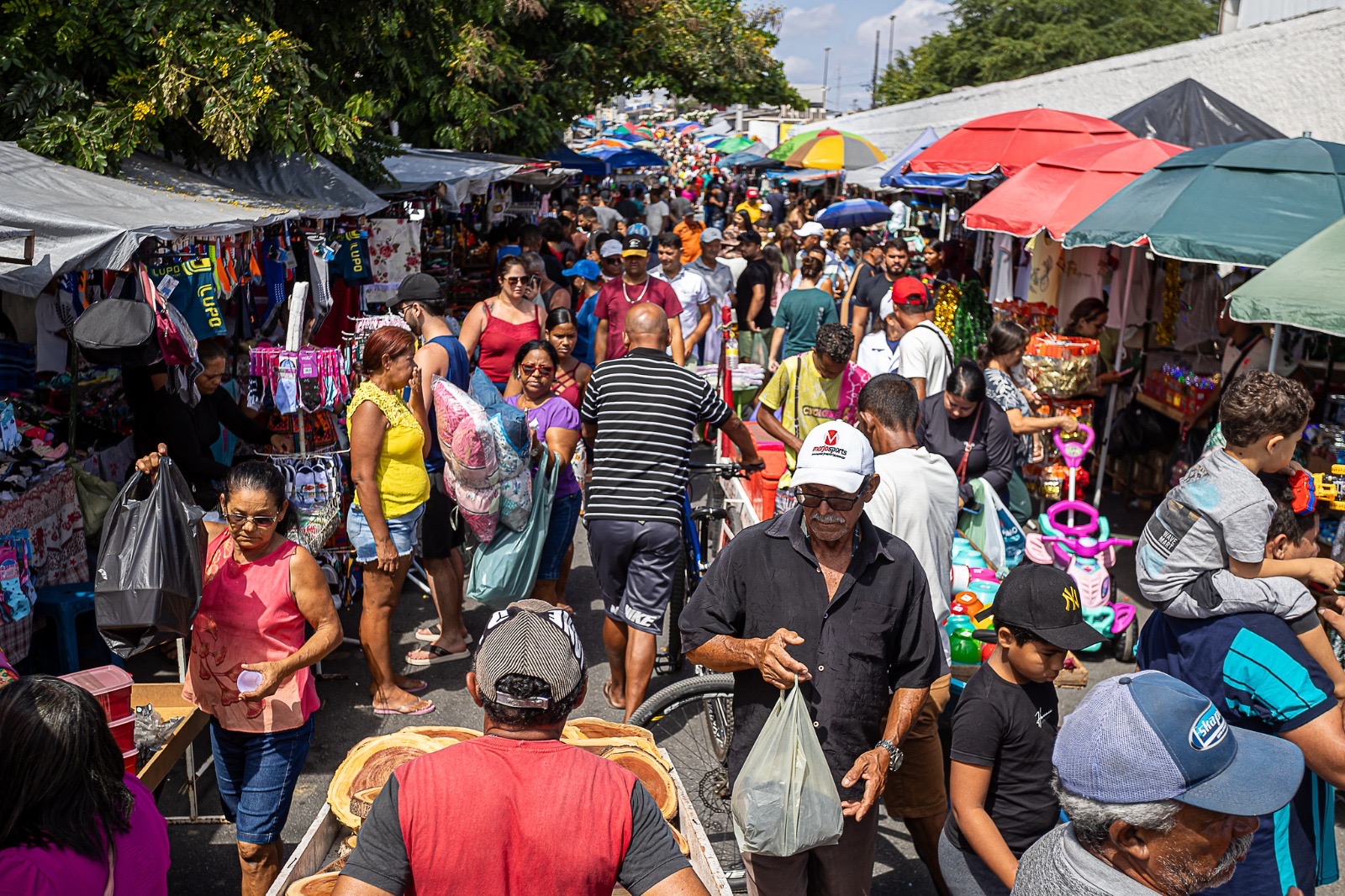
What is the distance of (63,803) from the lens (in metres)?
2.46

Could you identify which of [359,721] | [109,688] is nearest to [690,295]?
[359,721]

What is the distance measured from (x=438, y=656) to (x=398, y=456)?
1554 millimetres

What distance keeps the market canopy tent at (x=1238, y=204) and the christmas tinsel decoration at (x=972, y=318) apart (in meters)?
5.18

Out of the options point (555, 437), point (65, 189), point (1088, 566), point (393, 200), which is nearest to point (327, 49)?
point (393, 200)

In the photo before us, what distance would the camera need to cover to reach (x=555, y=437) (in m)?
6.22

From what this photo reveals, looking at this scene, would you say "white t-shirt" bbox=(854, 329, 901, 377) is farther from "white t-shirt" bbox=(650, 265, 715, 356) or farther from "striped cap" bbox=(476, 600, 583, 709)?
"striped cap" bbox=(476, 600, 583, 709)

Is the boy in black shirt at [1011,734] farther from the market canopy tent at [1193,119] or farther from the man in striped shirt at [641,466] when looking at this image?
the market canopy tent at [1193,119]

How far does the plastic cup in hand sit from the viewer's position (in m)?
3.72

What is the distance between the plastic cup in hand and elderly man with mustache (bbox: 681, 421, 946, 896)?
1479 mm

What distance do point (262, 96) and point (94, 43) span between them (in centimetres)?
117

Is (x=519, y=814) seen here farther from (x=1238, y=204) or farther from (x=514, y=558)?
(x=1238, y=204)

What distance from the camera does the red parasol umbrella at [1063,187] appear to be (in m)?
9.07

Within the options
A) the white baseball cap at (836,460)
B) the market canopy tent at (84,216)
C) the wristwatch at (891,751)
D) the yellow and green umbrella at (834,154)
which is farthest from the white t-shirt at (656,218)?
the wristwatch at (891,751)

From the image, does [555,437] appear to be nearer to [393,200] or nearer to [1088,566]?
[1088,566]
